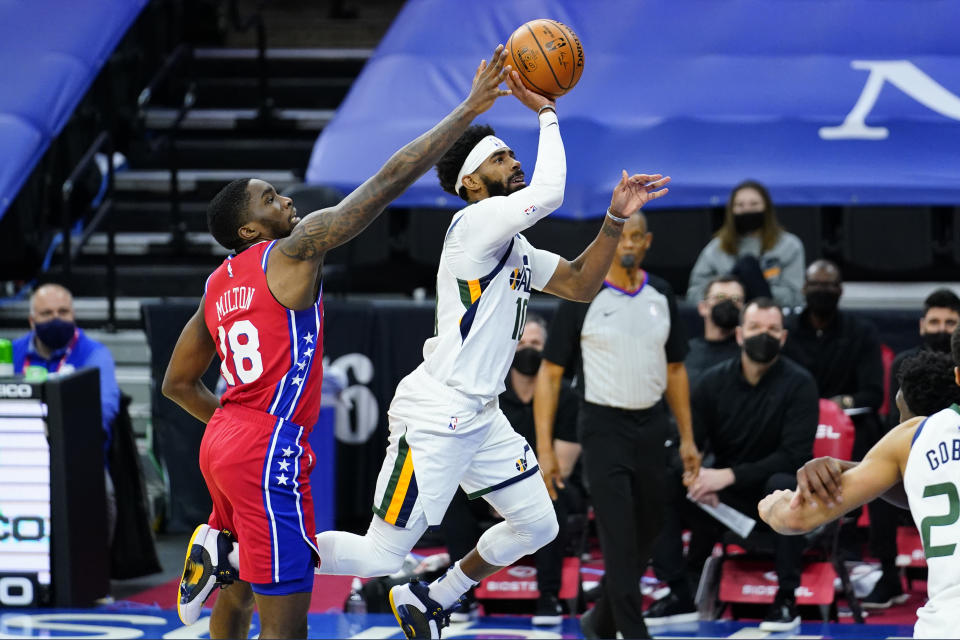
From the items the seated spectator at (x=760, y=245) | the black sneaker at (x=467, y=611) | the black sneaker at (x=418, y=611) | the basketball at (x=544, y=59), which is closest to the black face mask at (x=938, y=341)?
the seated spectator at (x=760, y=245)

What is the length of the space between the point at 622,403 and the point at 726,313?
1822 millimetres

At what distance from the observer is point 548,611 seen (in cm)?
736

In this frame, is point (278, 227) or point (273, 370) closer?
point (273, 370)

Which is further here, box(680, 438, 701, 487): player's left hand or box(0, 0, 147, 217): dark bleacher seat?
box(0, 0, 147, 217): dark bleacher seat

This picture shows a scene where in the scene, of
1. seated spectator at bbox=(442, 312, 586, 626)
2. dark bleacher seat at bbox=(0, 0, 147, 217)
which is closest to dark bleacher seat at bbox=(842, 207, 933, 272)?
seated spectator at bbox=(442, 312, 586, 626)

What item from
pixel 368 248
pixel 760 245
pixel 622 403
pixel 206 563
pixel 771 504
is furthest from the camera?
pixel 368 248

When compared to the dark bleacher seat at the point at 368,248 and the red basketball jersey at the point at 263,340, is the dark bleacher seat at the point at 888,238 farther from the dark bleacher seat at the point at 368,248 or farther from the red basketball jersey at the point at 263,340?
the red basketball jersey at the point at 263,340

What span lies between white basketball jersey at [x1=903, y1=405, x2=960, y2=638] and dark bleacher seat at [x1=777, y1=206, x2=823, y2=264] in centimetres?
797

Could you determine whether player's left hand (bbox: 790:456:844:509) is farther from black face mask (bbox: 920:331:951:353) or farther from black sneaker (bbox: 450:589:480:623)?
black face mask (bbox: 920:331:951:353)

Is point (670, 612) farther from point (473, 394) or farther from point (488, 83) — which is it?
point (488, 83)

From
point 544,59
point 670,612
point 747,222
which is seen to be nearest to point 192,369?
point 544,59

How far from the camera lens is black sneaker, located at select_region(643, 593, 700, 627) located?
7.27 m

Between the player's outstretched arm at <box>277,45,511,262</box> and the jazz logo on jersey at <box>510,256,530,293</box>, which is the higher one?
the player's outstretched arm at <box>277,45,511,262</box>

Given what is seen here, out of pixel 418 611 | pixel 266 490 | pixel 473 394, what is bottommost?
pixel 418 611
